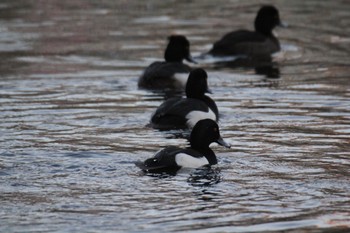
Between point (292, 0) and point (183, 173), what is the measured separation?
1794cm

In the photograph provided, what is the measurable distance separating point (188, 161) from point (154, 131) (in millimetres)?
2787

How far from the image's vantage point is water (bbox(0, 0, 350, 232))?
11641mm

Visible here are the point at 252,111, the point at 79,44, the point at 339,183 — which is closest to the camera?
the point at 339,183

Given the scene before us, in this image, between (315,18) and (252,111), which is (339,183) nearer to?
(252,111)

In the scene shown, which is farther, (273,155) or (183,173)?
(273,155)

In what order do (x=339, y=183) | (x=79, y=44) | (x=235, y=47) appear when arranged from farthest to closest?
(x=79, y=44) < (x=235, y=47) < (x=339, y=183)

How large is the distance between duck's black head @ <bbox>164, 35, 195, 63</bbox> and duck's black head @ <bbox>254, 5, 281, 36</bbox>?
3.93 m

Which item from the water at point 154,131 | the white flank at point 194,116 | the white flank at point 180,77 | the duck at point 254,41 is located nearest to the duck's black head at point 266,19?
the duck at point 254,41

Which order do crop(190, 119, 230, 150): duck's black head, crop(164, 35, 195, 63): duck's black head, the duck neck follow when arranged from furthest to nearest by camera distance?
crop(164, 35, 195, 63): duck's black head
crop(190, 119, 230, 150): duck's black head
the duck neck

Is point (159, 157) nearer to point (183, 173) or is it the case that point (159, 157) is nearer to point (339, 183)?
point (183, 173)

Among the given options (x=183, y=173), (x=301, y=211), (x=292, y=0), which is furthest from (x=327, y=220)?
(x=292, y=0)

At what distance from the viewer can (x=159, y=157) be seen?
1356cm

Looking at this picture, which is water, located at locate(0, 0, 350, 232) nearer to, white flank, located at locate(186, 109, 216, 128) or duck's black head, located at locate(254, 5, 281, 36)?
white flank, located at locate(186, 109, 216, 128)

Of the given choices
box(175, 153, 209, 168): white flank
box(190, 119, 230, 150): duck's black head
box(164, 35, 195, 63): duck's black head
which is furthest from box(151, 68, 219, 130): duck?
box(164, 35, 195, 63): duck's black head
